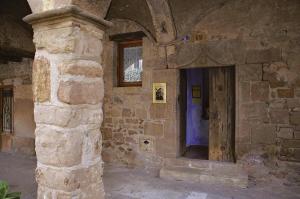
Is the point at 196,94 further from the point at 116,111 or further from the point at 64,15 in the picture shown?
the point at 64,15

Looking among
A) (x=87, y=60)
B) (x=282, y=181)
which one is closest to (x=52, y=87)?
(x=87, y=60)

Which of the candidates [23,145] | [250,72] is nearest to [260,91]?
[250,72]

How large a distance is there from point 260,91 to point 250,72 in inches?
12.4

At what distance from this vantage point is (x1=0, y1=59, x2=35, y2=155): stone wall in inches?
238

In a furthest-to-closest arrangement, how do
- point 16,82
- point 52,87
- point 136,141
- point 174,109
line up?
point 16,82
point 136,141
point 174,109
point 52,87

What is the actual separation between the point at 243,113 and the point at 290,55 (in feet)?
3.40

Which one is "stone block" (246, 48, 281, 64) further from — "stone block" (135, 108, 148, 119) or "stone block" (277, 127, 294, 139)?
"stone block" (135, 108, 148, 119)

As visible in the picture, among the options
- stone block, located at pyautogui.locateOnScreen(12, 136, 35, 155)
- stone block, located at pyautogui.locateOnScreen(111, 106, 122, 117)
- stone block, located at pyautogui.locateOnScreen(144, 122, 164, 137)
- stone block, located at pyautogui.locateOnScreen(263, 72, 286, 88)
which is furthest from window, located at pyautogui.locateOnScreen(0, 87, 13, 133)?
stone block, located at pyautogui.locateOnScreen(263, 72, 286, 88)

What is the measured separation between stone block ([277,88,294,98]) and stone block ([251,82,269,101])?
156 mm

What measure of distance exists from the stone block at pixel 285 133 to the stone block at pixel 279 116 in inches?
4.0

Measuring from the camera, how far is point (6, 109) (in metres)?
6.70

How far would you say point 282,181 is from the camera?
3.60 metres

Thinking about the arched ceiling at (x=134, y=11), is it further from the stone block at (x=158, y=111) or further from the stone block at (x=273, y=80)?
the stone block at (x=273, y=80)

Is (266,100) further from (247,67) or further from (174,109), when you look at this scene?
(174,109)
